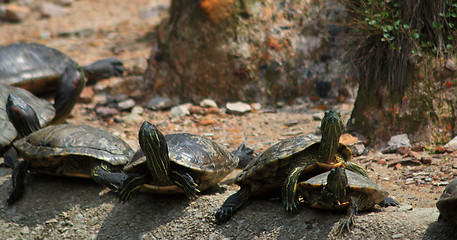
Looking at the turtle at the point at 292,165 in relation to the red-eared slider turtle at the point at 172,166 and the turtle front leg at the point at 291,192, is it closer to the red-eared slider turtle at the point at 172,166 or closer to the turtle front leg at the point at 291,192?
the turtle front leg at the point at 291,192

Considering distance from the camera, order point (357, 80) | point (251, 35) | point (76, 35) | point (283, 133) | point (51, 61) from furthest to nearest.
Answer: point (76, 35)
point (51, 61)
point (251, 35)
point (283, 133)
point (357, 80)

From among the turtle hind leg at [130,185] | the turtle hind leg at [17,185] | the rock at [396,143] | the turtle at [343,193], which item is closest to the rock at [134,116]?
the turtle hind leg at [17,185]

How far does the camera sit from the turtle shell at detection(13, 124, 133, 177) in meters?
4.18

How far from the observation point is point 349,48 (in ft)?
15.6

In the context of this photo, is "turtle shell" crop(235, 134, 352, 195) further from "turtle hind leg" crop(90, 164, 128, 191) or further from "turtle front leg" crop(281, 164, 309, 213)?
"turtle hind leg" crop(90, 164, 128, 191)

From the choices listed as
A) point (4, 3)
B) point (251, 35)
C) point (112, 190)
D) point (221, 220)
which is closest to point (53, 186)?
point (112, 190)

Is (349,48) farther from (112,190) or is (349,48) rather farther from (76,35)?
(76,35)

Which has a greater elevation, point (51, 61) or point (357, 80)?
point (357, 80)

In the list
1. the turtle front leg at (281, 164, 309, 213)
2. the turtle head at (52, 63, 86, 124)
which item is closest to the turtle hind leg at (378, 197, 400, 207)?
the turtle front leg at (281, 164, 309, 213)

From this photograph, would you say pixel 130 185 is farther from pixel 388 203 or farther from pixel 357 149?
pixel 357 149

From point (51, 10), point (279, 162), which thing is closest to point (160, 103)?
point (279, 162)

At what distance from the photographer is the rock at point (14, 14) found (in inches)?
397

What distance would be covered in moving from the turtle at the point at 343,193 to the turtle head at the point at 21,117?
298 cm

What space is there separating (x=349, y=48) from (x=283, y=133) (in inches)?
46.6
